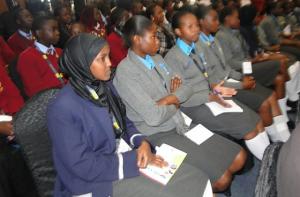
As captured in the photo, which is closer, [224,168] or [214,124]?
[224,168]

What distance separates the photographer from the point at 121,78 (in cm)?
176

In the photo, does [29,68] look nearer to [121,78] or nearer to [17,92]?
[17,92]

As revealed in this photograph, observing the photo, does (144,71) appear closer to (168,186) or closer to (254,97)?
(168,186)

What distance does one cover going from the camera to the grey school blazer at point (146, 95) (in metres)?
1.73

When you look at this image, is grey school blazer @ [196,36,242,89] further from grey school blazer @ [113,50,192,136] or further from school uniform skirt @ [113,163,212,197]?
school uniform skirt @ [113,163,212,197]

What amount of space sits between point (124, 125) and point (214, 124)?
0.72 metres

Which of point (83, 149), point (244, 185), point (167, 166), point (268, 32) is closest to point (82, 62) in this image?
point (83, 149)

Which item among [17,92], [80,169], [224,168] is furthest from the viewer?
[17,92]

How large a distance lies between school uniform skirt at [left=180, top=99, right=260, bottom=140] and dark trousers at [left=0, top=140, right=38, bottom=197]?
3.91ft

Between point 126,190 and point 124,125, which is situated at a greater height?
point 124,125

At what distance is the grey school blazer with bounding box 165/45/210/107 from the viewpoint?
2.17 m

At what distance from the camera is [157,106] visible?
5.68 ft

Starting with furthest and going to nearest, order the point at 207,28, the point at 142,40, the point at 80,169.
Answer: the point at 207,28 < the point at 142,40 < the point at 80,169

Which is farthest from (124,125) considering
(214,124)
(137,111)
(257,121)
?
(257,121)
